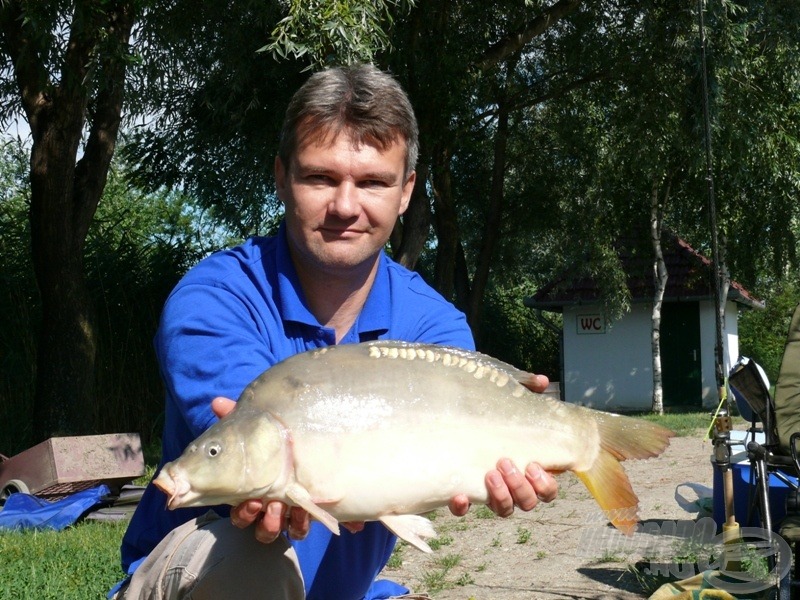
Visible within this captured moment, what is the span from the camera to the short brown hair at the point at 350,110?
245 cm

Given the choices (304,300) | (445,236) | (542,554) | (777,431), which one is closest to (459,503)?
(304,300)

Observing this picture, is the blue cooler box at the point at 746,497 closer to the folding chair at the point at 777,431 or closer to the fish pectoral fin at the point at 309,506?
the folding chair at the point at 777,431

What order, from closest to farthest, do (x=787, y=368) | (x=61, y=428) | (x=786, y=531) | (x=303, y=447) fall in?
1. (x=303, y=447)
2. (x=786, y=531)
3. (x=787, y=368)
4. (x=61, y=428)

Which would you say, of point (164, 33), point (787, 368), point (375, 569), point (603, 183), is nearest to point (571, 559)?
point (787, 368)

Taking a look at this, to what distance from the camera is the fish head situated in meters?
1.88

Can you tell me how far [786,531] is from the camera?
4.01 meters

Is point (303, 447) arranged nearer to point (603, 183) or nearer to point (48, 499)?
point (48, 499)

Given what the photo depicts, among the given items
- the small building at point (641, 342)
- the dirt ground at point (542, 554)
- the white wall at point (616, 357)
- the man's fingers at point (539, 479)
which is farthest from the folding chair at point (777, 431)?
the white wall at point (616, 357)

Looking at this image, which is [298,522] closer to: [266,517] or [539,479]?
[266,517]

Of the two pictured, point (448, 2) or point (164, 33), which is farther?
point (448, 2)

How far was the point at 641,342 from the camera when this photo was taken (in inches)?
957

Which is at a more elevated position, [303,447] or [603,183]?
[603,183]

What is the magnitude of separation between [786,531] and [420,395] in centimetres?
259

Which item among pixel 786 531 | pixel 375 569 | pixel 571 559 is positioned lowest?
pixel 571 559
